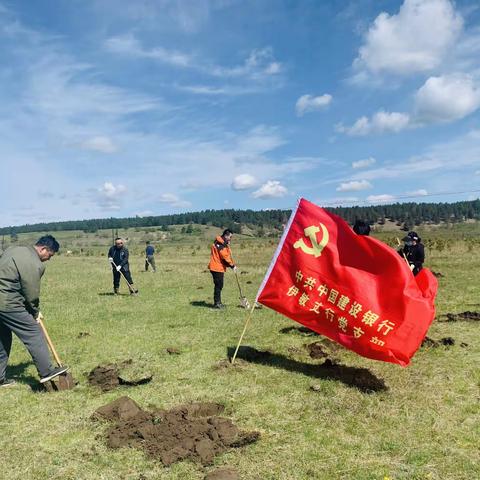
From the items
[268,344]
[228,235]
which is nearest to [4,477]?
[268,344]

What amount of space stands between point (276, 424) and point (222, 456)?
125 cm

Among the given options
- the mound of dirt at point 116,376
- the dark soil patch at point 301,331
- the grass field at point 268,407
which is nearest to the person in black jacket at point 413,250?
the grass field at point 268,407

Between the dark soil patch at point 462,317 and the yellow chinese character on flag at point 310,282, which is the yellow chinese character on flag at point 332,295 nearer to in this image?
the yellow chinese character on flag at point 310,282

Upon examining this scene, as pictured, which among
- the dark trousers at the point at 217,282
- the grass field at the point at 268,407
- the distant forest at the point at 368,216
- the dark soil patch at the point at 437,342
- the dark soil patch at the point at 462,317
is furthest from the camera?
the distant forest at the point at 368,216

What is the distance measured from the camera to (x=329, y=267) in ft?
29.9

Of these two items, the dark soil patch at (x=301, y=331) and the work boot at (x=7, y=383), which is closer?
the work boot at (x=7, y=383)

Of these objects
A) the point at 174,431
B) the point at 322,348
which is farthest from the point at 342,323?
the point at 174,431

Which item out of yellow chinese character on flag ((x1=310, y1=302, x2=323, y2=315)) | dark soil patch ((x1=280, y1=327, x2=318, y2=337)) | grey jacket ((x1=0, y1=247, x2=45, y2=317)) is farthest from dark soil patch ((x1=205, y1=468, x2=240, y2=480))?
dark soil patch ((x1=280, y1=327, x2=318, y2=337))

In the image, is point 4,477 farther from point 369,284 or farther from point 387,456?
point 369,284

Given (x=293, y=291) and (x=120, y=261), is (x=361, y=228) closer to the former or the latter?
(x=293, y=291)

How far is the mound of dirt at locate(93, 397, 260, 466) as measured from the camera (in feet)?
20.7

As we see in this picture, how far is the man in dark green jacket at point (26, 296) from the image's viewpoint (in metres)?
8.45

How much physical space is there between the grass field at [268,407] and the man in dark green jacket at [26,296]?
72 cm

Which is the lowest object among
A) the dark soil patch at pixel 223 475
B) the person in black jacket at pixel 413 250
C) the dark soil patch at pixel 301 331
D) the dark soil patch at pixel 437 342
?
the dark soil patch at pixel 223 475
